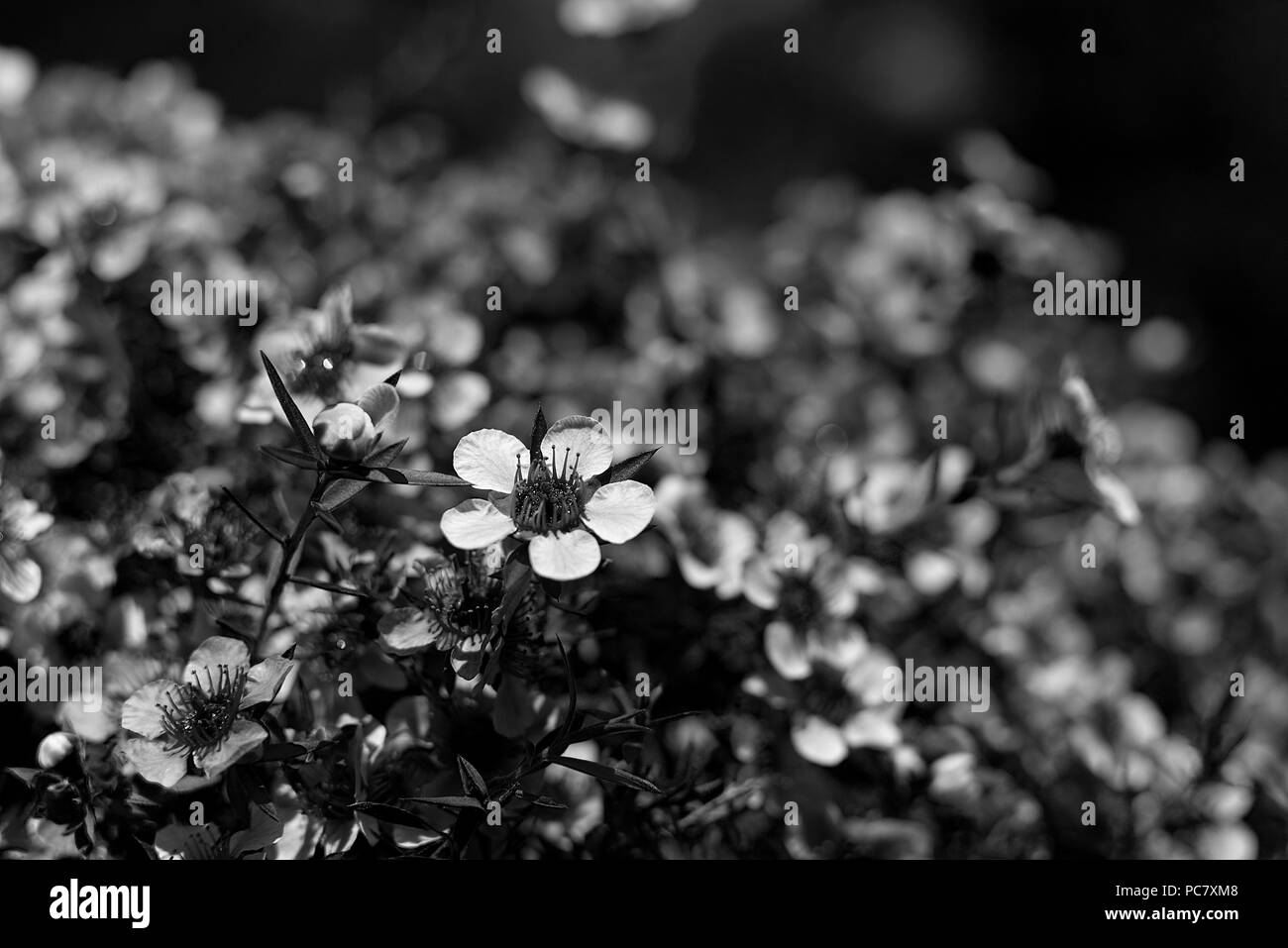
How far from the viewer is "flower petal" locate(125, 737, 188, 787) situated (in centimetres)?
100

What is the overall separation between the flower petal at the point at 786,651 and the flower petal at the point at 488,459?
0.38 metres

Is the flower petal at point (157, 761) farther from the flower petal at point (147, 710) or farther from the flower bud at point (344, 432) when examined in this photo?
the flower bud at point (344, 432)

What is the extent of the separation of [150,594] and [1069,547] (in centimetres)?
145

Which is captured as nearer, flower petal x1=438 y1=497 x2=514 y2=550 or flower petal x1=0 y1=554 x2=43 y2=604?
flower petal x1=438 y1=497 x2=514 y2=550

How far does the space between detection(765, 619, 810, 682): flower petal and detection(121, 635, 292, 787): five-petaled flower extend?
54 cm

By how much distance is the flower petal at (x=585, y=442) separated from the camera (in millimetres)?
1115

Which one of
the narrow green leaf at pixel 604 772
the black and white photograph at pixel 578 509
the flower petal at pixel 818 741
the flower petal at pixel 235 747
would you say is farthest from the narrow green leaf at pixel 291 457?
the flower petal at pixel 818 741

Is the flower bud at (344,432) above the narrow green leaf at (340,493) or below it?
above

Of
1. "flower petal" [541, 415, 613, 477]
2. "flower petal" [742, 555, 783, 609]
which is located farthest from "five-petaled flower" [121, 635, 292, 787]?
"flower petal" [742, 555, 783, 609]

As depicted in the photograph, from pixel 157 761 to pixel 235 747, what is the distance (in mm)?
103

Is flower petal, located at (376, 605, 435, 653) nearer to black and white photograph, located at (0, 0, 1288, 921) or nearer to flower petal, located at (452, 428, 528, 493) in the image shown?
black and white photograph, located at (0, 0, 1288, 921)

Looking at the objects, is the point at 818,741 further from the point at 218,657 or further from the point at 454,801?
the point at 218,657

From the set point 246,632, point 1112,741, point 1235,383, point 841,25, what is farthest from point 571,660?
point 841,25

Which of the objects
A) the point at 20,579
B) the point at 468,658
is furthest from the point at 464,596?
the point at 20,579
